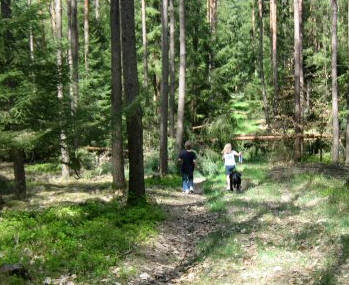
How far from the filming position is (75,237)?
865cm

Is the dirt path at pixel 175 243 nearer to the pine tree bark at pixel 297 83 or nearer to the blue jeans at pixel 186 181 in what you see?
the blue jeans at pixel 186 181

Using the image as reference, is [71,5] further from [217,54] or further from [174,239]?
[174,239]

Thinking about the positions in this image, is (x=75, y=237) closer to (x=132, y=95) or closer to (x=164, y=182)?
(x=132, y=95)

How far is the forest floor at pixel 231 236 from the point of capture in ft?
23.6

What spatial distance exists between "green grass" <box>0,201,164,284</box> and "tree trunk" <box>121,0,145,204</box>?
755 mm

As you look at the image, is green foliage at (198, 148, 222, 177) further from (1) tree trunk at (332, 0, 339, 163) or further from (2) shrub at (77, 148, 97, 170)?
(1) tree trunk at (332, 0, 339, 163)

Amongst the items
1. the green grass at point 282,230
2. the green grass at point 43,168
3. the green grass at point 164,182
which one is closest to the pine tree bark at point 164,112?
the green grass at point 164,182

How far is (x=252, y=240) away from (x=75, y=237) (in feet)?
11.4

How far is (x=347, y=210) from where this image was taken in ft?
33.6

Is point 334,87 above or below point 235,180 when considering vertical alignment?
above

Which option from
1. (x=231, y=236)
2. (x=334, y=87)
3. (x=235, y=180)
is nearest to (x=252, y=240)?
(x=231, y=236)

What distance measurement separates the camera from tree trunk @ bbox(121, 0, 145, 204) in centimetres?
1115

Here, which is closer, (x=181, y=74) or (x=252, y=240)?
(x=252, y=240)

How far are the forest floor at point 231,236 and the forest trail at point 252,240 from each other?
2 cm
